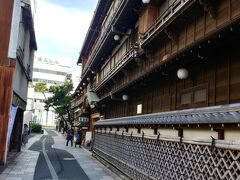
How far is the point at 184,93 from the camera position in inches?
485

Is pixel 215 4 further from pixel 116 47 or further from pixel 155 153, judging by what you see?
pixel 116 47

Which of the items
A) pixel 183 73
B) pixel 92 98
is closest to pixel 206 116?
pixel 183 73

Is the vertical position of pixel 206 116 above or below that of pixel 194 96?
below

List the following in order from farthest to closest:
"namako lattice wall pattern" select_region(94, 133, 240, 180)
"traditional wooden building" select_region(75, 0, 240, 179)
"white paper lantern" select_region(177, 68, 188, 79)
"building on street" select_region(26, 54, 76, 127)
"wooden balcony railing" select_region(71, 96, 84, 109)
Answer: "building on street" select_region(26, 54, 76, 127)
"wooden balcony railing" select_region(71, 96, 84, 109)
"white paper lantern" select_region(177, 68, 188, 79)
"traditional wooden building" select_region(75, 0, 240, 179)
"namako lattice wall pattern" select_region(94, 133, 240, 180)

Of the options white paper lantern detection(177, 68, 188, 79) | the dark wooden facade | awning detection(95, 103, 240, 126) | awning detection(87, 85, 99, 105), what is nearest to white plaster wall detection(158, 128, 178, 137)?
awning detection(95, 103, 240, 126)

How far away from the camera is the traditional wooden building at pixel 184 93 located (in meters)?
8.09

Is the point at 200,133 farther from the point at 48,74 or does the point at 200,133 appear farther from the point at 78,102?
the point at 48,74

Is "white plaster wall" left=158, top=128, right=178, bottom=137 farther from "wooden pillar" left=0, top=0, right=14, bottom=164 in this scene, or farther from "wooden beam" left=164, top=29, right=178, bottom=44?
"wooden pillar" left=0, top=0, right=14, bottom=164

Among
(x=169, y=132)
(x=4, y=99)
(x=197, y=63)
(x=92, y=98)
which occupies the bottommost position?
(x=169, y=132)

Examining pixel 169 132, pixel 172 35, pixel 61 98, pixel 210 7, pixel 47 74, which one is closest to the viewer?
pixel 210 7

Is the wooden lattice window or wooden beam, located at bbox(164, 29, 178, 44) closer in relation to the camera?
the wooden lattice window

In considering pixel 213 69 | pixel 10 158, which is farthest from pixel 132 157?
pixel 10 158

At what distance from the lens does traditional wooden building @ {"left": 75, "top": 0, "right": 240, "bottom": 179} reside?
8.09 metres

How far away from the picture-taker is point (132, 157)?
15586mm
